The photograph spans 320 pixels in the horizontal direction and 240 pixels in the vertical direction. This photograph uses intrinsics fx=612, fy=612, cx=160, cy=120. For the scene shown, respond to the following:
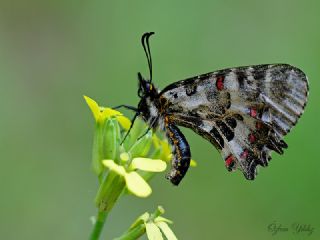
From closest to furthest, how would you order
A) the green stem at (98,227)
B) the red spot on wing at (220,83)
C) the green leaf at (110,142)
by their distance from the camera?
1. the green stem at (98,227)
2. the green leaf at (110,142)
3. the red spot on wing at (220,83)

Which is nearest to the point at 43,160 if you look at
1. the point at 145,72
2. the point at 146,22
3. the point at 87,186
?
the point at 87,186

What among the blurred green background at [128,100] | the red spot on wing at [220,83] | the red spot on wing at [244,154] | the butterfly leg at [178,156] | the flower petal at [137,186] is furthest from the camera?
the blurred green background at [128,100]

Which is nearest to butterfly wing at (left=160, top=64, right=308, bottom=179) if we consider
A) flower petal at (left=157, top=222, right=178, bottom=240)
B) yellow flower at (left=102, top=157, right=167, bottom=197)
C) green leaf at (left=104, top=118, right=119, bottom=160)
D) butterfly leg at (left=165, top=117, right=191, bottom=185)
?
butterfly leg at (left=165, top=117, right=191, bottom=185)

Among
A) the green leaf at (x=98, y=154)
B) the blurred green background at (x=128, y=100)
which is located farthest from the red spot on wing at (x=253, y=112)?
the blurred green background at (x=128, y=100)

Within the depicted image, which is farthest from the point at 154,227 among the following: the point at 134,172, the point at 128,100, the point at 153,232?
the point at 128,100

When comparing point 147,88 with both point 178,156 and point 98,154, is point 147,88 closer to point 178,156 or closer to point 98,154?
point 178,156

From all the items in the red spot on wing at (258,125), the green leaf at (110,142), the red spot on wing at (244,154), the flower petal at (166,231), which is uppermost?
the green leaf at (110,142)

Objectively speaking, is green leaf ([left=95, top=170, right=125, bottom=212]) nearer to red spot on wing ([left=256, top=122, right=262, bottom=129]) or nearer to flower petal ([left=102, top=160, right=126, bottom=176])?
flower petal ([left=102, top=160, right=126, bottom=176])

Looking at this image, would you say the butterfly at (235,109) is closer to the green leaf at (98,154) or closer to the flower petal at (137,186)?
the green leaf at (98,154)

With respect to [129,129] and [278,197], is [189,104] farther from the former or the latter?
[278,197]
